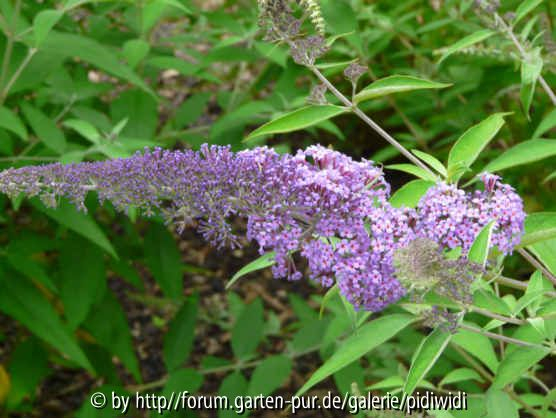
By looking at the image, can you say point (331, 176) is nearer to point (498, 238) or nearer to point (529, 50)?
point (498, 238)

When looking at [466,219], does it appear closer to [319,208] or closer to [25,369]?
[319,208]

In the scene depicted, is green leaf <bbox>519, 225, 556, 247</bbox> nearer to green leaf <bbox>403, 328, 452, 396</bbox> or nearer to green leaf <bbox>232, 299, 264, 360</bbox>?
green leaf <bbox>403, 328, 452, 396</bbox>

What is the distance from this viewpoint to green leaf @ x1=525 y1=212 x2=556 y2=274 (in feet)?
6.65

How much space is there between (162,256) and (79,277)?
0.53m

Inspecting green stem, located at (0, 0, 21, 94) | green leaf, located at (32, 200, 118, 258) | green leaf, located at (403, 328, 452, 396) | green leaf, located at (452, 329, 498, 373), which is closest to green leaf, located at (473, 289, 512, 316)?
green leaf, located at (403, 328, 452, 396)

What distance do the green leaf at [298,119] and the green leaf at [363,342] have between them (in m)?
0.55

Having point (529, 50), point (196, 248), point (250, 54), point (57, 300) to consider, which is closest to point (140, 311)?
point (196, 248)

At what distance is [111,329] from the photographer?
394 centimetres

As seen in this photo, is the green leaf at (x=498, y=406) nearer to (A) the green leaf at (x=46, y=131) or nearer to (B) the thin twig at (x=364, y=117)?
(B) the thin twig at (x=364, y=117)

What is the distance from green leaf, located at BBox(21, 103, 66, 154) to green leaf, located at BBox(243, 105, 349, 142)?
1.49 metres

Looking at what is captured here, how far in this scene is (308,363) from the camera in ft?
16.8

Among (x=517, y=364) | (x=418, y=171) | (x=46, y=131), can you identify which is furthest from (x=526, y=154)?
(x=46, y=131)

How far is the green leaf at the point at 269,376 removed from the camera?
3498 millimetres

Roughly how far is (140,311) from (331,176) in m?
4.02
